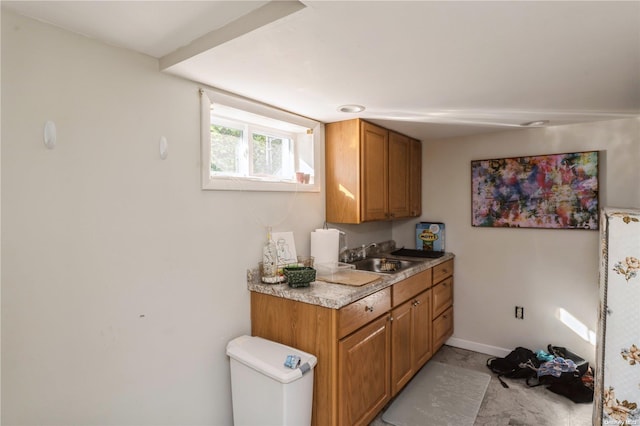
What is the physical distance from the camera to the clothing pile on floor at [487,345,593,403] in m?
2.49

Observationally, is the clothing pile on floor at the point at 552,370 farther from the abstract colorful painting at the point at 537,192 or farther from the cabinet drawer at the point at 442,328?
the abstract colorful painting at the point at 537,192

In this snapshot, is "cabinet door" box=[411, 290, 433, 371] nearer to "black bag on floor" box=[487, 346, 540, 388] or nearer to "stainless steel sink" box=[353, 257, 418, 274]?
"stainless steel sink" box=[353, 257, 418, 274]

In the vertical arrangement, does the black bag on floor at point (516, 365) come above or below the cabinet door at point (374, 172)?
below

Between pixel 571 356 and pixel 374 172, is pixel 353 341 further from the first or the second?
pixel 571 356

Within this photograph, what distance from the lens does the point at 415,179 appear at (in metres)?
3.48

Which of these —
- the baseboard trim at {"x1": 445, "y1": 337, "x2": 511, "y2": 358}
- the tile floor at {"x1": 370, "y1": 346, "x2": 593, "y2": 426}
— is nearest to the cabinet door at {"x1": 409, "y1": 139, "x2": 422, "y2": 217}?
the baseboard trim at {"x1": 445, "y1": 337, "x2": 511, "y2": 358}

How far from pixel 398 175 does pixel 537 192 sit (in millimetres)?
1213

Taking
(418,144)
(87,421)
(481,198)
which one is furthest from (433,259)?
(87,421)

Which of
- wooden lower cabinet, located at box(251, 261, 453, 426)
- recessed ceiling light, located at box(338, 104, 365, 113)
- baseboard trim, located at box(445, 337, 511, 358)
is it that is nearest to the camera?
wooden lower cabinet, located at box(251, 261, 453, 426)

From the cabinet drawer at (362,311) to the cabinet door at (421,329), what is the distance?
1.71ft

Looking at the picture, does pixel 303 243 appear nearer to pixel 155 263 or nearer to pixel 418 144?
pixel 155 263

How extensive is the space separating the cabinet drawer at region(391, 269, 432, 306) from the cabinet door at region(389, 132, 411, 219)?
23.7 inches

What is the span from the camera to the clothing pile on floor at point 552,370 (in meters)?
2.49

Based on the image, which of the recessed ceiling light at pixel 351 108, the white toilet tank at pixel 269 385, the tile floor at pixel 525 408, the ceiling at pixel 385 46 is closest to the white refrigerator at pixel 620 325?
the ceiling at pixel 385 46
